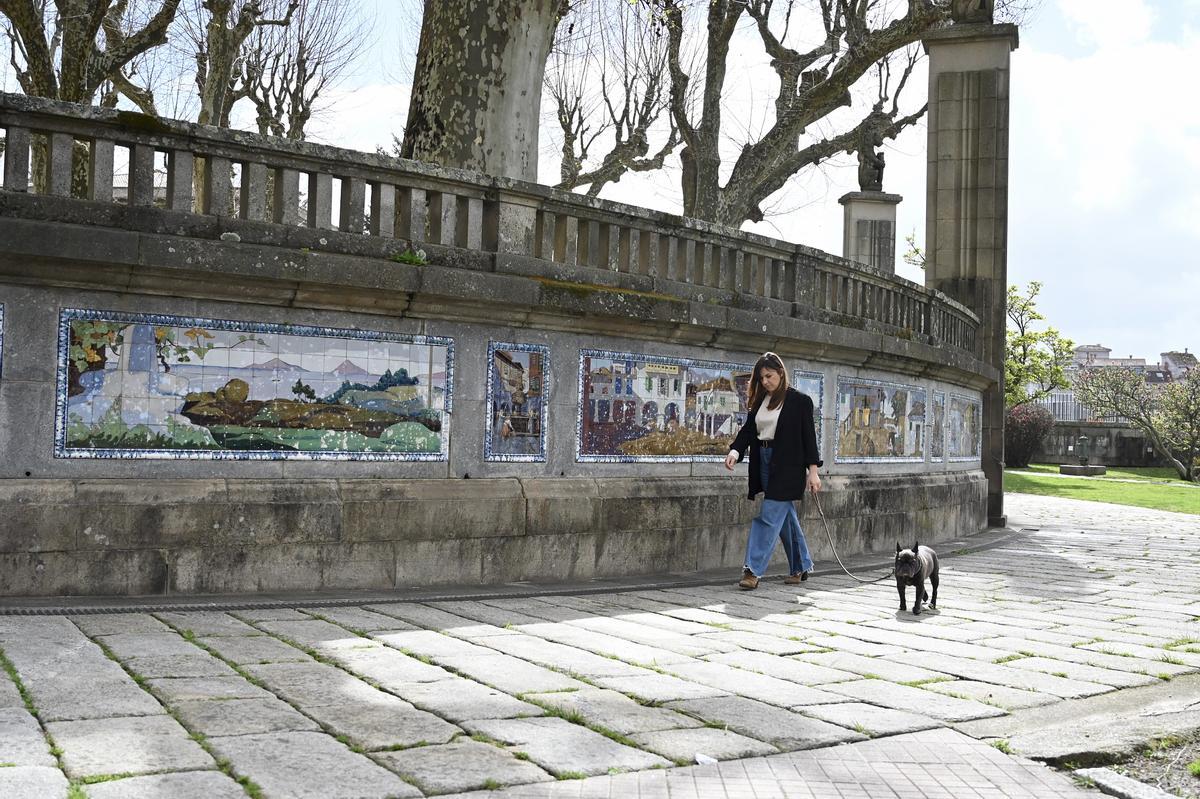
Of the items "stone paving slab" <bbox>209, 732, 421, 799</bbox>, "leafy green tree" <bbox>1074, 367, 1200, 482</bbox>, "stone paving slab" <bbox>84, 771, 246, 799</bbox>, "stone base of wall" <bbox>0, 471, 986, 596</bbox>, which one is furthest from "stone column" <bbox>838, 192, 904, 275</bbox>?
"leafy green tree" <bbox>1074, 367, 1200, 482</bbox>

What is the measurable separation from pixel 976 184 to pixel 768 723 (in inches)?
607

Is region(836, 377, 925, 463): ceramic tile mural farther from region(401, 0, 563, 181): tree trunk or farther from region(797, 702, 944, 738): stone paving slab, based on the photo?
region(797, 702, 944, 738): stone paving slab

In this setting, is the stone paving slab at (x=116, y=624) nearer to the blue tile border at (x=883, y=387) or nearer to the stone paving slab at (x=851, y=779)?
the stone paving slab at (x=851, y=779)

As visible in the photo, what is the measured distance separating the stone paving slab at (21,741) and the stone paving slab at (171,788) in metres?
0.29

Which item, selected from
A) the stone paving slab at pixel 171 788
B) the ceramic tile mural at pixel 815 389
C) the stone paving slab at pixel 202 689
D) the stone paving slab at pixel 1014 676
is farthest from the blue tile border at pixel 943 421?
the stone paving slab at pixel 171 788

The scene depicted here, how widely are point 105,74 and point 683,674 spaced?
557 inches

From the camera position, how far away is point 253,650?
18.4ft

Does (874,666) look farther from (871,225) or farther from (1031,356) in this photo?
(1031,356)

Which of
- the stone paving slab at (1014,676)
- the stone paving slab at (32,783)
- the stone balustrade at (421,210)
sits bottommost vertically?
the stone paving slab at (1014,676)

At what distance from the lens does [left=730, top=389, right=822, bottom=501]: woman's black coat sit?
9.13 metres

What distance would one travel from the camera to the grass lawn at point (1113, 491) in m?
25.8

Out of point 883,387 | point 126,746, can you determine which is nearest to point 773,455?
point 883,387

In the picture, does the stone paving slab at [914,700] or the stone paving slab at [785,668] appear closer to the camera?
the stone paving slab at [914,700]

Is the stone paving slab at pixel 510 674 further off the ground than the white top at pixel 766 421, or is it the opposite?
the white top at pixel 766 421
